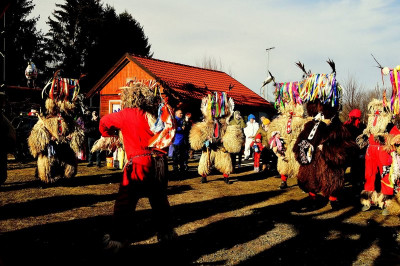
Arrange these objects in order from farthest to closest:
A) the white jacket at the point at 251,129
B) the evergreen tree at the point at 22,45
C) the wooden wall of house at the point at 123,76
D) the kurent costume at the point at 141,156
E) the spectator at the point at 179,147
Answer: the evergreen tree at the point at 22,45 < the wooden wall of house at the point at 123,76 < the white jacket at the point at 251,129 < the spectator at the point at 179,147 < the kurent costume at the point at 141,156

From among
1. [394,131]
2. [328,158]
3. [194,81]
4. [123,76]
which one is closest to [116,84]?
[123,76]

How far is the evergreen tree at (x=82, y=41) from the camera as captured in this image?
28.5 m

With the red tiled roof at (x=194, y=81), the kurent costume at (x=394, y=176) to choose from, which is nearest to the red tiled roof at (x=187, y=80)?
the red tiled roof at (x=194, y=81)

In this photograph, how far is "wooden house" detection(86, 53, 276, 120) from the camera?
60.9 feet

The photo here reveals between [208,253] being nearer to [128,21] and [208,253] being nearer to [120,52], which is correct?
[120,52]

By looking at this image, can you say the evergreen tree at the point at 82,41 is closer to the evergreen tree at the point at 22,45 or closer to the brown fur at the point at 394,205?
the evergreen tree at the point at 22,45

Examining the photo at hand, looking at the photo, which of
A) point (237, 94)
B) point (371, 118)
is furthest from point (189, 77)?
point (371, 118)

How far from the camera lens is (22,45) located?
26.9m

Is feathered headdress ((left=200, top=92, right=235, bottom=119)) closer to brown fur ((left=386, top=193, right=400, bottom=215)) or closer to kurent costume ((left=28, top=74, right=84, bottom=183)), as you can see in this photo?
kurent costume ((left=28, top=74, right=84, bottom=183))

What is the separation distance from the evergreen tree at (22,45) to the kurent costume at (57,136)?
65.0 ft

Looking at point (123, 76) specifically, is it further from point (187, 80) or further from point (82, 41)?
point (82, 41)

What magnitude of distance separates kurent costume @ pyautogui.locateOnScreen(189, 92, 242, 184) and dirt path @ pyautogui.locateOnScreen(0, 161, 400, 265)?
72 centimetres

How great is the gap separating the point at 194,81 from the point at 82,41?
13.0 metres

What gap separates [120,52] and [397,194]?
27.3 m
